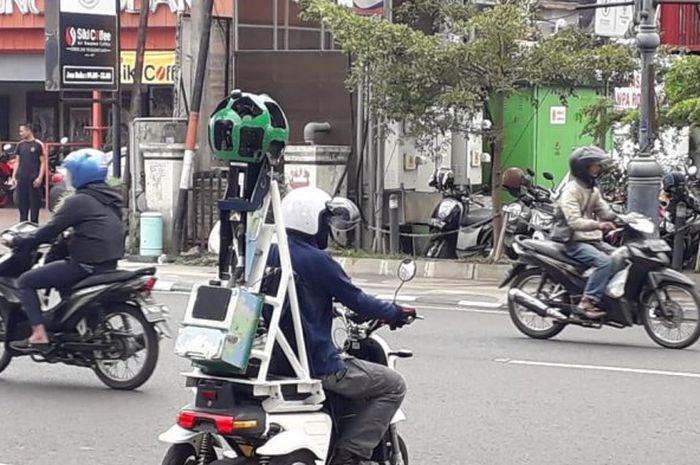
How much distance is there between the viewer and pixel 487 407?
9.07 m

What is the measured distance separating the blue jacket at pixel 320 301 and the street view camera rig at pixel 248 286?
9cm

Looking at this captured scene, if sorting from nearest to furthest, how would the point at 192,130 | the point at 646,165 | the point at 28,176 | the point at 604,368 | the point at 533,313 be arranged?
the point at 604,368 → the point at 533,313 → the point at 646,165 → the point at 192,130 → the point at 28,176

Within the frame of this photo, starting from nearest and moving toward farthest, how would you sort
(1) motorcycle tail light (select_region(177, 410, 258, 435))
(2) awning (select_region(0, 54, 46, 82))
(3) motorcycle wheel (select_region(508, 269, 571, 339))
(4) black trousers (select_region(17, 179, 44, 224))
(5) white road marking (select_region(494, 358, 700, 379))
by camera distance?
1. (1) motorcycle tail light (select_region(177, 410, 258, 435))
2. (5) white road marking (select_region(494, 358, 700, 379))
3. (3) motorcycle wheel (select_region(508, 269, 571, 339))
4. (4) black trousers (select_region(17, 179, 44, 224))
5. (2) awning (select_region(0, 54, 46, 82))

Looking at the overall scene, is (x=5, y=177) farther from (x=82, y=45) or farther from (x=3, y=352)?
(x=3, y=352)

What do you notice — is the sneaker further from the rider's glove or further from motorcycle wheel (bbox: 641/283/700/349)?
the rider's glove

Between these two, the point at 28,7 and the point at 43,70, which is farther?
the point at 43,70

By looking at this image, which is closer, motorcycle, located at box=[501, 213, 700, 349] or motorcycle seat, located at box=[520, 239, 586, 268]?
motorcycle, located at box=[501, 213, 700, 349]

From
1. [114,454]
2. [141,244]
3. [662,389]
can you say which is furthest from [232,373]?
[141,244]

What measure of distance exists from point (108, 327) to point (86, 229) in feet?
2.42

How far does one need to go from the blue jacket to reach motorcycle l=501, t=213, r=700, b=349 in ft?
19.8

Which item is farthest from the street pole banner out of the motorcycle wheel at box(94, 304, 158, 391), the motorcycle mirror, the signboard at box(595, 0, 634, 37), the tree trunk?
the motorcycle mirror

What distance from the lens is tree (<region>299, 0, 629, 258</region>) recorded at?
16.7m

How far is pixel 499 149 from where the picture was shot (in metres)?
17.8

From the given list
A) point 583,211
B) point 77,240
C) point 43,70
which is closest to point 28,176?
point 43,70
